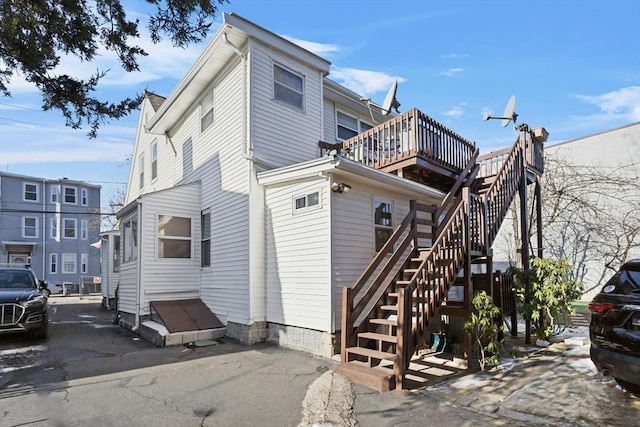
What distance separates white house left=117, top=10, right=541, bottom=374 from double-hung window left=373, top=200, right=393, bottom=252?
0.04 metres

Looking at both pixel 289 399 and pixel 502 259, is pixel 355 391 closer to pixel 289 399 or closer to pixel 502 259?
pixel 289 399

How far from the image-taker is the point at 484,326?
569cm

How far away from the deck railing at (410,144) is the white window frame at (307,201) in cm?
231

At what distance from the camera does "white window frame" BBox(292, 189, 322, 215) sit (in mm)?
7035

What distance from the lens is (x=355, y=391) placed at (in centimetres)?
494

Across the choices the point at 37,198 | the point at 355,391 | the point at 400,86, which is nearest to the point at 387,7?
the point at 400,86

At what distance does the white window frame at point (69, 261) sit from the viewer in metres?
28.5

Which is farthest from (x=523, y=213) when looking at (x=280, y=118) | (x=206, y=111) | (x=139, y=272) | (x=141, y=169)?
(x=141, y=169)

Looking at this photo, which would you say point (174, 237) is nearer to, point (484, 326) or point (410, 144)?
point (410, 144)

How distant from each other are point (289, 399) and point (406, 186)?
5021 mm

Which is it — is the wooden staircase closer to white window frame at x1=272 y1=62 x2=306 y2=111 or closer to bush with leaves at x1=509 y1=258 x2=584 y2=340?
bush with leaves at x1=509 y1=258 x2=584 y2=340

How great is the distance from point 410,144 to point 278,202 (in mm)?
3158

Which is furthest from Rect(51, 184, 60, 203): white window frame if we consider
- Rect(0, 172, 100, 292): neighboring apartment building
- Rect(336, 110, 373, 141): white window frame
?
Rect(336, 110, 373, 141): white window frame

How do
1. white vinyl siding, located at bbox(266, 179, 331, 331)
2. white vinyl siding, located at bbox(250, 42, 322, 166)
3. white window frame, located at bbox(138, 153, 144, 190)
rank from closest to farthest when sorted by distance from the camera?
1. white vinyl siding, located at bbox(266, 179, 331, 331)
2. white vinyl siding, located at bbox(250, 42, 322, 166)
3. white window frame, located at bbox(138, 153, 144, 190)
